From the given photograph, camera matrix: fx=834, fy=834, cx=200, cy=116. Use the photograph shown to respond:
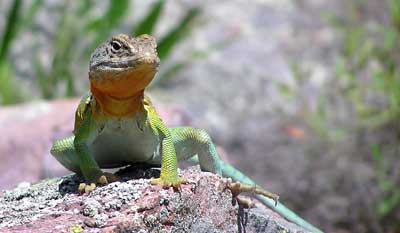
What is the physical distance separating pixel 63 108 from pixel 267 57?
162 inches

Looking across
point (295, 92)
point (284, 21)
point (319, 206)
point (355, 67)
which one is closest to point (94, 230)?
point (319, 206)

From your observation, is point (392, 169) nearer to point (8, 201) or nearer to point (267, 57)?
point (267, 57)

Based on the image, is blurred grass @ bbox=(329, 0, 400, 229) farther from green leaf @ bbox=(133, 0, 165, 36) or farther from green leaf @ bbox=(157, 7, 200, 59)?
green leaf @ bbox=(133, 0, 165, 36)

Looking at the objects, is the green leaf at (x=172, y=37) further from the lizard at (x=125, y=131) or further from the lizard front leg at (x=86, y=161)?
the lizard front leg at (x=86, y=161)

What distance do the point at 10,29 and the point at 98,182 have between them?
17.8 feet

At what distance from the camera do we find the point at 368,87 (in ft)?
23.5

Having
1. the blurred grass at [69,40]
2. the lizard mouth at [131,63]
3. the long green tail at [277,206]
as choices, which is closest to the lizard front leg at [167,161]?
the lizard mouth at [131,63]

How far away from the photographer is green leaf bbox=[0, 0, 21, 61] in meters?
8.38

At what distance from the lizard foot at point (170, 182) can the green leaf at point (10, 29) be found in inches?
219

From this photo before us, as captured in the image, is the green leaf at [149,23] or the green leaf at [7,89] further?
the green leaf at [149,23]

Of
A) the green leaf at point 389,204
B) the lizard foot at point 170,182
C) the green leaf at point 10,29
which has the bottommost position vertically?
the green leaf at point 389,204

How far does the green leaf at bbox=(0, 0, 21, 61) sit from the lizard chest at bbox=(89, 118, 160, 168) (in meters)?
5.06

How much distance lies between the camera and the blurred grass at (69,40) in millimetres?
8391

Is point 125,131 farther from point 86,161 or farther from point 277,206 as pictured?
point 277,206
